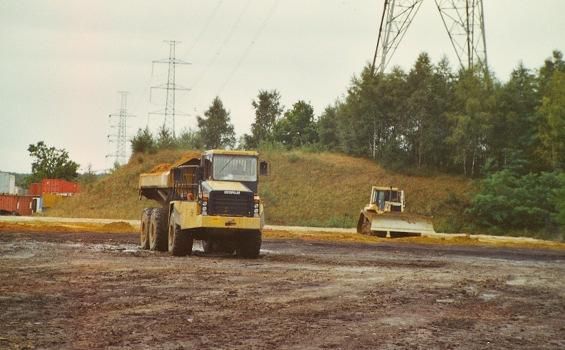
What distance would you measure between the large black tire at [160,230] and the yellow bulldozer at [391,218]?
14.8m

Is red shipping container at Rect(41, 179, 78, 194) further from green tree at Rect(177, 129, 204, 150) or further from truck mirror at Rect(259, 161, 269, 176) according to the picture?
truck mirror at Rect(259, 161, 269, 176)

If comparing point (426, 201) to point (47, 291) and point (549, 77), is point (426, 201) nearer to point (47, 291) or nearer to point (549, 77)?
point (549, 77)

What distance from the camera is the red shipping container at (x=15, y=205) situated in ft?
220

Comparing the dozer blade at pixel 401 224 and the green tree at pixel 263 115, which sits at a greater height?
the green tree at pixel 263 115

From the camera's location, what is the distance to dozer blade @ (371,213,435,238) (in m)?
36.4

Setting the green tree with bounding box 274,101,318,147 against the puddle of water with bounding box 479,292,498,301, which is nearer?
the puddle of water with bounding box 479,292,498,301

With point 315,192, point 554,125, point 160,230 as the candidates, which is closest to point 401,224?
point 160,230

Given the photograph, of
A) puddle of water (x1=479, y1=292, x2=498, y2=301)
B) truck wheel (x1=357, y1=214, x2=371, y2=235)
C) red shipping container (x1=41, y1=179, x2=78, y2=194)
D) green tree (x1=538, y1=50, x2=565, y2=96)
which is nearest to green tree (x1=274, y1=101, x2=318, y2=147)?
red shipping container (x1=41, y1=179, x2=78, y2=194)

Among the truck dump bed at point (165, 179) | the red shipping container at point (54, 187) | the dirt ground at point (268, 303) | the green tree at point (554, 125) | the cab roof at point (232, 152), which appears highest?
the green tree at point (554, 125)

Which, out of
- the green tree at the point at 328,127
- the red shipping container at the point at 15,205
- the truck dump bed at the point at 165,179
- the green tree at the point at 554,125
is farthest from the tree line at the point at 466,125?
the truck dump bed at the point at 165,179

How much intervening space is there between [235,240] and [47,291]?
34.9 feet

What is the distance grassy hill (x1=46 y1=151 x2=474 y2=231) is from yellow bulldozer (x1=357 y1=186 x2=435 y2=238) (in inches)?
623

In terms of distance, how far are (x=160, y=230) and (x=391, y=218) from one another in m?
15.4

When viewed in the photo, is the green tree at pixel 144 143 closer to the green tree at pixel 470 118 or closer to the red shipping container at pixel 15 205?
the red shipping container at pixel 15 205
